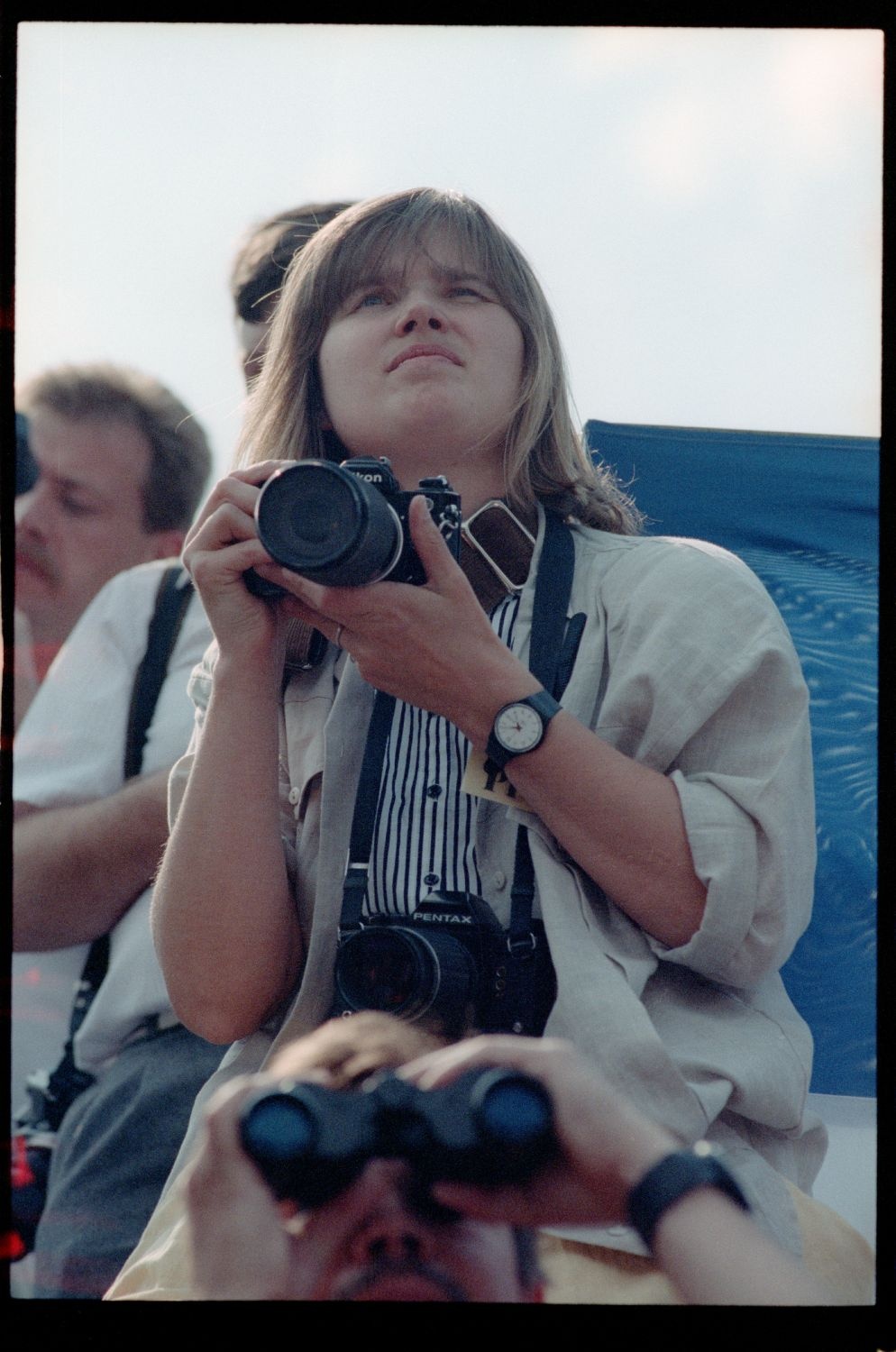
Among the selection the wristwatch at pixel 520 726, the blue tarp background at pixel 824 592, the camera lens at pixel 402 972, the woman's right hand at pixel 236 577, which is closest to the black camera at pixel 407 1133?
the camera lens at pixel 402 972

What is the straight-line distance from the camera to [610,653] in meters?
1.18

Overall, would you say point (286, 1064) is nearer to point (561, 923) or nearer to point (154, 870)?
point (561, 923)

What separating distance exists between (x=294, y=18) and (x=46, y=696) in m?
0.67

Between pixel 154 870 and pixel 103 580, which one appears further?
pixel 103 580

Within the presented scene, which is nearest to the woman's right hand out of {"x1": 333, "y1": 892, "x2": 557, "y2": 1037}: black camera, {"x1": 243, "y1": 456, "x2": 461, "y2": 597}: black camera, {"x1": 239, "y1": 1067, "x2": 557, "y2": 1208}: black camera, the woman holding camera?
the woman holding camera

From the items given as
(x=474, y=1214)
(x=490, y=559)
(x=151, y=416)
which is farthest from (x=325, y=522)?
(x=151, y=416)

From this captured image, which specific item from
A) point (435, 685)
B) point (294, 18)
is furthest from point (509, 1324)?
point (294, 18)

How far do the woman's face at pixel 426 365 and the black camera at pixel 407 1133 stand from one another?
0.62 meters

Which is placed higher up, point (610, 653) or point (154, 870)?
point (610, 653)

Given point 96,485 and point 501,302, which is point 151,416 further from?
point 501,302

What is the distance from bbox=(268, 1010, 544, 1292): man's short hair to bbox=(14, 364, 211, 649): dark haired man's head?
601 mm

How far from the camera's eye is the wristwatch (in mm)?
1097

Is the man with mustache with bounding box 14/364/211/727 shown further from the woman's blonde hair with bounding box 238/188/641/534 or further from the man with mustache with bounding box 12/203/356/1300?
the woman's blonde hair with bounding box 238/188/641/534

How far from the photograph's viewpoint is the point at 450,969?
1056 millimetres
